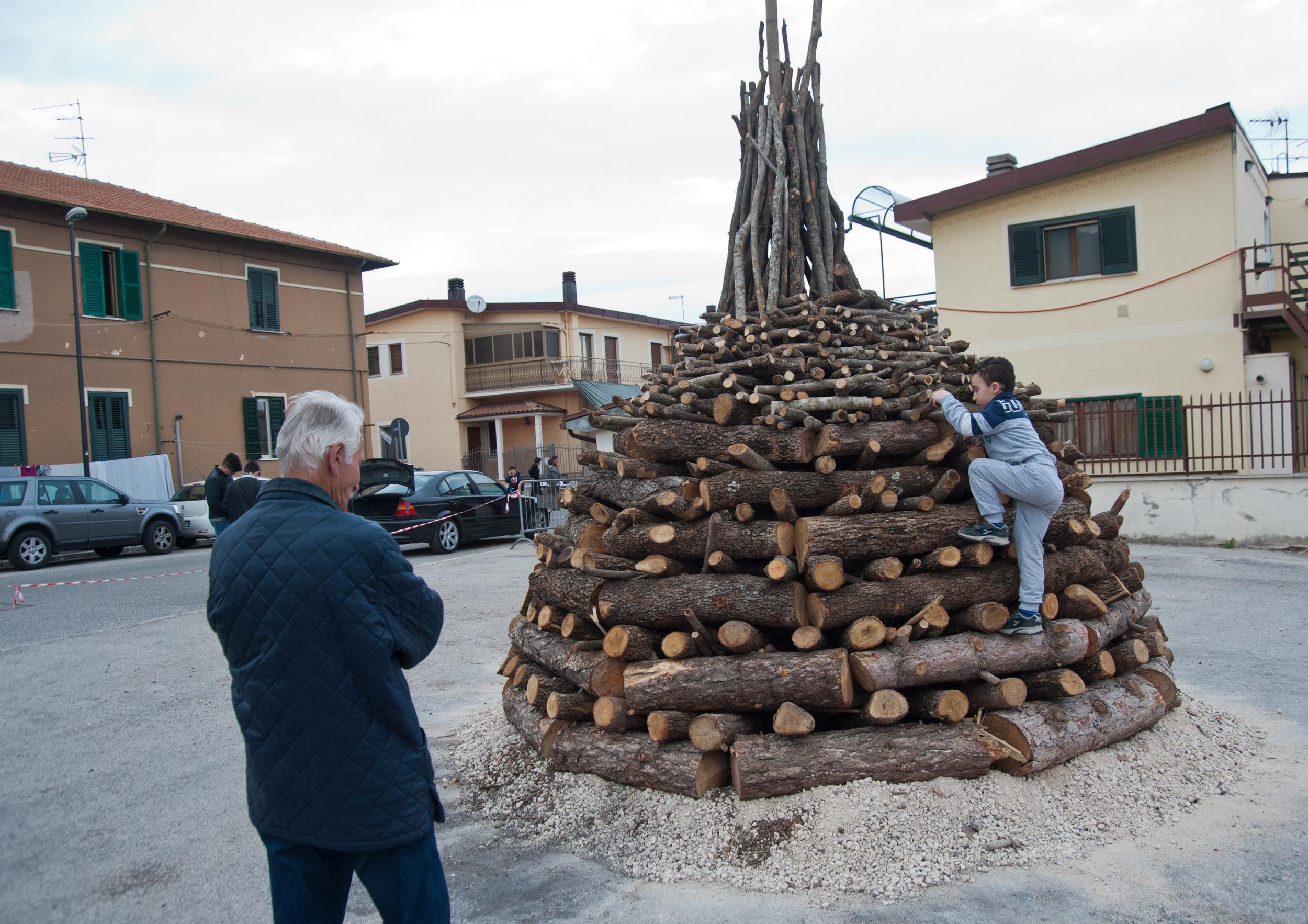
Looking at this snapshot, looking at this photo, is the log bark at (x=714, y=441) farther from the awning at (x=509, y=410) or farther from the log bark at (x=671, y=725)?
the awning at (x=509, y=410)

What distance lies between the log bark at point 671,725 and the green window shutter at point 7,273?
24.3 m

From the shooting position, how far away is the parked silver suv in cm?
1662

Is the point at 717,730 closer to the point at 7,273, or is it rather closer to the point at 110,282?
the point at 7,273

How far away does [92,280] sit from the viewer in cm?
2439

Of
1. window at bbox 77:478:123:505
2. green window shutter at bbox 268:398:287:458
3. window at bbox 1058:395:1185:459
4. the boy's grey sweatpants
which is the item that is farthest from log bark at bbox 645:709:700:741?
green window shutter at bbox 268:398:287:458

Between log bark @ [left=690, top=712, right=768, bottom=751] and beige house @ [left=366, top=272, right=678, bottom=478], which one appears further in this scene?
beige house @ [left=366, top=272, right=678, bottom=478]

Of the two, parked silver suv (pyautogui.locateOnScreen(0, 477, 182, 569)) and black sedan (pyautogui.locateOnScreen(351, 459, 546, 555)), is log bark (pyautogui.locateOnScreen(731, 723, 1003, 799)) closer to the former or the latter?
black sedan (pyautogui.locateOnScreen(351, 459, 546, 555))

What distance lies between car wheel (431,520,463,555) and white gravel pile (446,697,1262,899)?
40.7 ft

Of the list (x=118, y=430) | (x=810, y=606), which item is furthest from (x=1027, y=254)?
(x=118, y=430)

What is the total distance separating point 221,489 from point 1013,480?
8172 millimetres

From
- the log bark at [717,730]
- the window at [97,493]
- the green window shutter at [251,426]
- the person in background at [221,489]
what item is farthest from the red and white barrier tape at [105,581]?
the green window shutter at [251,426]

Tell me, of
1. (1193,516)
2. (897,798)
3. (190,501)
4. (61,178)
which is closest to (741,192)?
(897,798)

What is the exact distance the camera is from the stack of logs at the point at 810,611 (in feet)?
15.2

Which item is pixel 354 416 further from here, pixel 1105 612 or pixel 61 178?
pixel 61 178
